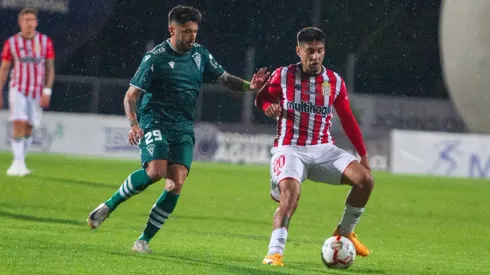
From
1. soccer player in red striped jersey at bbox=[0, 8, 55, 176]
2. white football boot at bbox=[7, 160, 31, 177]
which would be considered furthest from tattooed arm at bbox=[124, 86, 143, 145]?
white football boot at bbox=[7, 160, 31, 177]

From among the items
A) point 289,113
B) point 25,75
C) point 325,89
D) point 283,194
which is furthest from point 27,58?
point 283,194

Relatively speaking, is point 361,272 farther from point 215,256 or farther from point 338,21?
point 338,21

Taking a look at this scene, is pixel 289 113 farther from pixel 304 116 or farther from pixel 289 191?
pixel 289 191

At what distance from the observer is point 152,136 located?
743 centimetres

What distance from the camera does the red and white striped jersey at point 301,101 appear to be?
24.9ft

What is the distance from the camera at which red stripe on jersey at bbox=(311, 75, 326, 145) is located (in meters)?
7.58

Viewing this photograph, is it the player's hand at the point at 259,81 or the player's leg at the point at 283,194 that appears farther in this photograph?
the player's hand at the point at 259,81

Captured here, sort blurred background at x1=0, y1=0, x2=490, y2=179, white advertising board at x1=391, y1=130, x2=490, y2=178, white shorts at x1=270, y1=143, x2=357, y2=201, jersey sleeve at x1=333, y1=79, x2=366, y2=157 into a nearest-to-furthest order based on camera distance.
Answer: white shorts at x1=270, y1=143, x2=357, y2=201 < jersey sleeve at x1=333, y1=79, x2=366, y2=157 < white advertising board at x1=391, y1=130, x2=490, y2=178 < blurred background at x1=0, y1=0, x2=490, y2=179

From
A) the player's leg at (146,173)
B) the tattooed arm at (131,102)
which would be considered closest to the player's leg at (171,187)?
the player's leg at (146,173)

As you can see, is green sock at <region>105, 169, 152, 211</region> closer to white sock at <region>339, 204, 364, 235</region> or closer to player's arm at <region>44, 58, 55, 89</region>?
white sock at <region>339, 204, 364, 235</region>

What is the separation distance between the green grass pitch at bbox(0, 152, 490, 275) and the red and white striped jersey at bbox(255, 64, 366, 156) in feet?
2.81

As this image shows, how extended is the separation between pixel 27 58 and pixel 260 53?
11029 mm

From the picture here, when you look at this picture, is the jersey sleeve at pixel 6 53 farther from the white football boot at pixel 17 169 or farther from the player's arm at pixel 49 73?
the white football boot at pixel 17 169

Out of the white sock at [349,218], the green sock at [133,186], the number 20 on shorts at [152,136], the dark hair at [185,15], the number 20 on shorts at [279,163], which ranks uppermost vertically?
the dark hair at [185,15]
